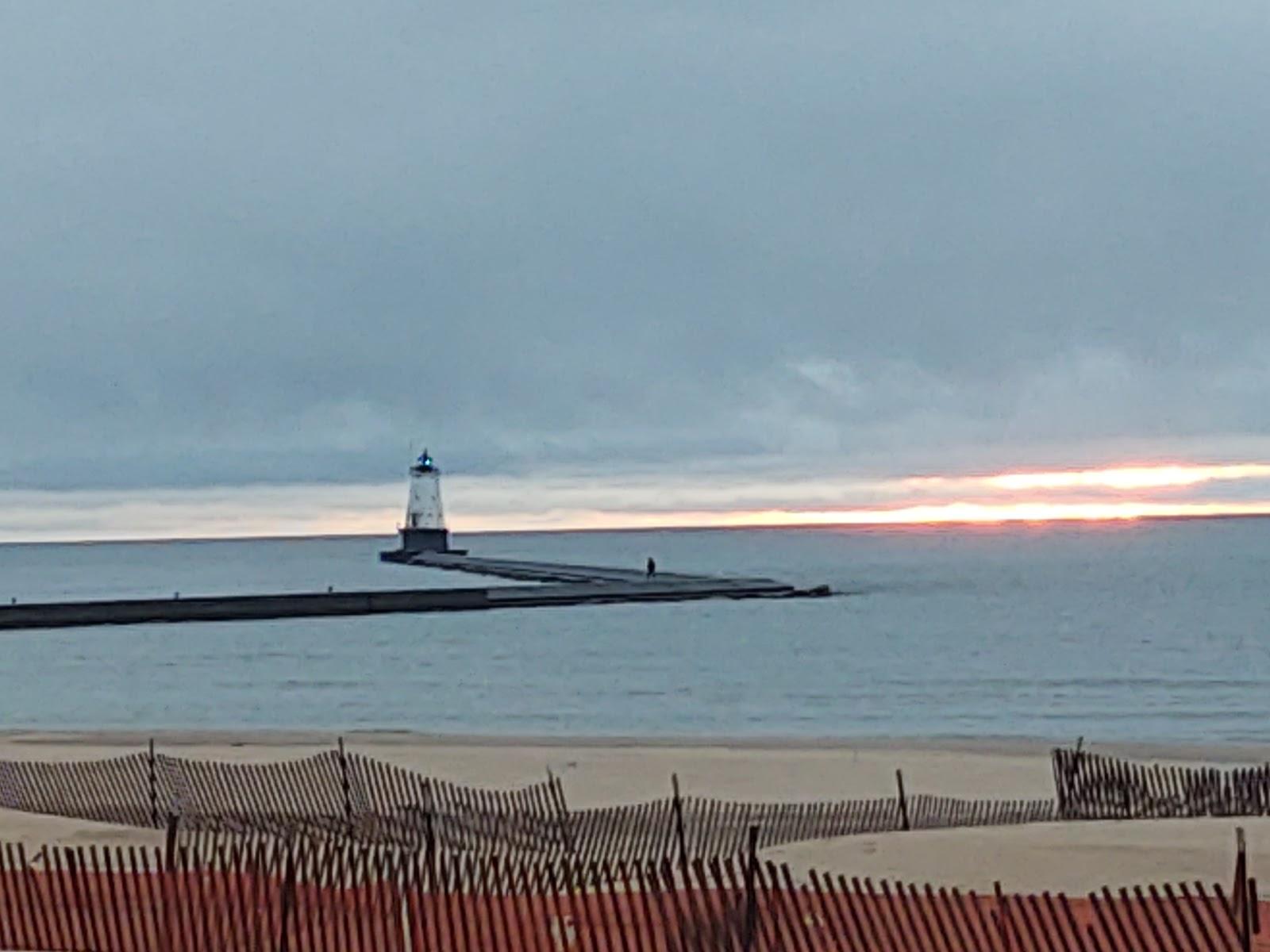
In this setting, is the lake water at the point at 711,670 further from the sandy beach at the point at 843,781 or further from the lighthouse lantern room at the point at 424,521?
the lighthouse lantern room at the point at 424,521

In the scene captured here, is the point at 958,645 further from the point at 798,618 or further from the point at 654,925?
the point at 654,925

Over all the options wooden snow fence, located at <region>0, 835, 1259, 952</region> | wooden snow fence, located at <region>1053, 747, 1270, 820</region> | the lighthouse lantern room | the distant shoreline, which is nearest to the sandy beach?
the distant shoreline

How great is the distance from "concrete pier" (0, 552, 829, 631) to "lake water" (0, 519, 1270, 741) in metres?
2.15

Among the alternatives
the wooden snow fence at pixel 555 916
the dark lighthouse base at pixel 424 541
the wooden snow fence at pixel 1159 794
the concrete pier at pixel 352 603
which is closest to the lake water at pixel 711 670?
the concrete pier at pixel 352 603

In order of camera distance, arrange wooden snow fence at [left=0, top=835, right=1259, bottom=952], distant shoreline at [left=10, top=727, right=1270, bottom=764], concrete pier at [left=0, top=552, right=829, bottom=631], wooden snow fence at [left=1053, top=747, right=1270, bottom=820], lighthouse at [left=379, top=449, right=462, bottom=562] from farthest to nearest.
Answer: lighthouse at [left=379, top=449, right=462, bottom=562] → concrete pier at [left=0, top=552, right=829, bottom=631] → distant shoreline at [left=10, top=727, right=1270, bottom=764] → wooden snow fence at [left=1053, top=747, right=1270, bottom=820] → wooden snow fence at [left=0, top=835, right=1259, bottom=952]

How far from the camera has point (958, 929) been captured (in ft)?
41.3

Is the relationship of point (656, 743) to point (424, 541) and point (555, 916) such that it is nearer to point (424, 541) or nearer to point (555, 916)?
point (555, 916)

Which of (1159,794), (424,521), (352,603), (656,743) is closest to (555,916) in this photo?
(1159,794)

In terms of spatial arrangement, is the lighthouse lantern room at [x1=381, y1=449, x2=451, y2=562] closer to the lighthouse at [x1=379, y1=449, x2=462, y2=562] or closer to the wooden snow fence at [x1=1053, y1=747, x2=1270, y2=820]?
the lighthouse at [x1=379, y1=449, x2=462, y2=562]

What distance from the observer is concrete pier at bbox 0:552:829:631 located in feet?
331

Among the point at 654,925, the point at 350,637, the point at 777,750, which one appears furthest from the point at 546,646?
the point at 654,925

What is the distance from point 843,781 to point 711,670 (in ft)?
115

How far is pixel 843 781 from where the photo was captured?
3403 cm

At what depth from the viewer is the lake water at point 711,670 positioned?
54.4 m
